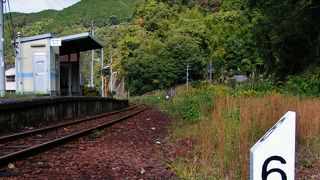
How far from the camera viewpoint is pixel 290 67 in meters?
30.7

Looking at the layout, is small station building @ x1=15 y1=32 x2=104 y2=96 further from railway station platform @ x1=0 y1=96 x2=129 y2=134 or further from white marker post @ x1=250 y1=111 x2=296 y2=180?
white marker post @ x1=250 y1=111 x2=296 y2=180

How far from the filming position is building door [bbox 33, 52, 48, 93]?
81.5 feet

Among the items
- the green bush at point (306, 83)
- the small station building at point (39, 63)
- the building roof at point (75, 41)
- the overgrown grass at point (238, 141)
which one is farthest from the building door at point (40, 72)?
the overgrown grass at point (238, 141)

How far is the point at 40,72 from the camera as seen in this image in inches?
984

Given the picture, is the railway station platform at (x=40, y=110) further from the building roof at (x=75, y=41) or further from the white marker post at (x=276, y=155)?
the white marker post at (x=276, y=155)

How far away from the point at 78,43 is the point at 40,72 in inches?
179

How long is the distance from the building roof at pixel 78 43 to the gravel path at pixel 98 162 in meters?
16.2

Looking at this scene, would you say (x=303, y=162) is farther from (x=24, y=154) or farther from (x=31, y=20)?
(x=31, y=20)

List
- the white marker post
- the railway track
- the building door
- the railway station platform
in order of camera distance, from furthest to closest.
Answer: the building door, the railway station platform, the railway track, the white marker post

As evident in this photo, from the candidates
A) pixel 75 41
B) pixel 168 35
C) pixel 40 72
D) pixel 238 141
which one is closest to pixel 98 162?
pixel 238 141

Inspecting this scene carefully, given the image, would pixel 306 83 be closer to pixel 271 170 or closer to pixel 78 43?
pixel 78 43

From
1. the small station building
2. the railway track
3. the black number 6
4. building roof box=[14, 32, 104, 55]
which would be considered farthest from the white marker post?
building roof box=[14, 32, 104, 55]

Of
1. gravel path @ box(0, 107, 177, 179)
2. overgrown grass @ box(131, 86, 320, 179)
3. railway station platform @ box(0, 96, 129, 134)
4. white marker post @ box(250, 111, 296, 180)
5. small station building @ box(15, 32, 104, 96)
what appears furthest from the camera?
small station building @ box(15, 32, 104, 96)

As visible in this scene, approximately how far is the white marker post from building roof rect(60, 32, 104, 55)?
2344 centimetres
